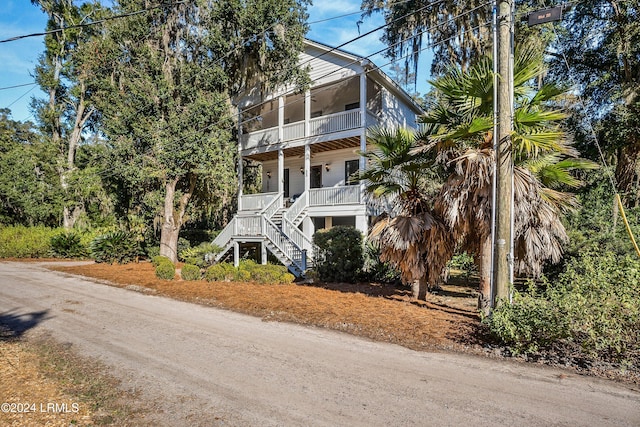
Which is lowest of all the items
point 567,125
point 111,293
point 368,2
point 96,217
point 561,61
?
point 111,293

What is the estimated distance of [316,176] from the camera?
19.2m

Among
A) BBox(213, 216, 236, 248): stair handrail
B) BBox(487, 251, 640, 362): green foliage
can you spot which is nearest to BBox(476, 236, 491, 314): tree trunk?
BBox(487, 251, 640, 362): green foliage

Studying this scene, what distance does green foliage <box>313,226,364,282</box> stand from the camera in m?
11.9

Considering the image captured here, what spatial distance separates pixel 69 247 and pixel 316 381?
2248 centimetres

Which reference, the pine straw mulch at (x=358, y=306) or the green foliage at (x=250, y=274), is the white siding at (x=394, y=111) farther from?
the green foliage at (x=250, y=274)

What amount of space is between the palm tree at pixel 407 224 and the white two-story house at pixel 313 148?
385cm

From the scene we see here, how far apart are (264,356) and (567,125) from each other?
15212 mm

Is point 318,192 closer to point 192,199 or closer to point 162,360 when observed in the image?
point 192,199

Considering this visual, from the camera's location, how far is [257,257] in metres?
17.9

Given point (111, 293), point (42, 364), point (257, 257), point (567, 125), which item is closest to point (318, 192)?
point (257, 257)

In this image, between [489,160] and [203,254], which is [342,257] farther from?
[489,160]

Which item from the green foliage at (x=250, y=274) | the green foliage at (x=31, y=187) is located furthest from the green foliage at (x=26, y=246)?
the green foliage at (x=250, y=274)

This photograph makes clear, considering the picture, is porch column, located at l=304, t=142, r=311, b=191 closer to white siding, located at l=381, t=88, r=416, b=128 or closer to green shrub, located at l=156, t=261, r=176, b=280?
white siding, located at l=381, t=88, r=416, b=128

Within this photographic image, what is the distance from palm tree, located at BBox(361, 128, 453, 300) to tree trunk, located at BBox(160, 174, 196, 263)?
11.4 m
